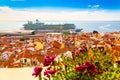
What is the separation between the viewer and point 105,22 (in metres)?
3.33

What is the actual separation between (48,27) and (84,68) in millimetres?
2126

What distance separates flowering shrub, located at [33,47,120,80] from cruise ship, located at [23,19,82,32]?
5.15 ft

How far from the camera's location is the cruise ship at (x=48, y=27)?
3369 mm

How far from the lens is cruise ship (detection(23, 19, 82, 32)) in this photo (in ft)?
11.1

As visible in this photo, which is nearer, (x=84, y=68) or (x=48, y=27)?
(x=84, y=68)

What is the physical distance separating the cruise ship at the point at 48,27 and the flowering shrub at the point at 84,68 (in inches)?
61.9

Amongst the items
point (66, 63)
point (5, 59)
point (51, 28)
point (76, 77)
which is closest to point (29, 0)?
point (51, 28)

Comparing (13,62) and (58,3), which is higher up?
(58,3)

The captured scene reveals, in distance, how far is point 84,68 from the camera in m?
1.31

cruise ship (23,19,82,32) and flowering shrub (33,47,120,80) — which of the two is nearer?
flowering shrub (33,47,120,80)

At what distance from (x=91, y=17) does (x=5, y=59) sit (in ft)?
3.31

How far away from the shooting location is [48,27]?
341 centimetres

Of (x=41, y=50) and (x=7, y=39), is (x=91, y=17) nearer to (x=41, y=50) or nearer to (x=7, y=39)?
(x=41, y=50)

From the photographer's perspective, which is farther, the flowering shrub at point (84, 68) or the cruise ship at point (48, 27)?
the cruise ship at point (48, 27)
